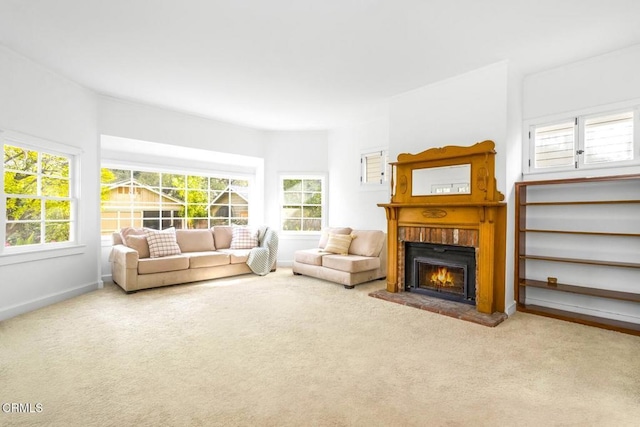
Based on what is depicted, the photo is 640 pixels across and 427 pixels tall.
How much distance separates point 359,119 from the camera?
593cm

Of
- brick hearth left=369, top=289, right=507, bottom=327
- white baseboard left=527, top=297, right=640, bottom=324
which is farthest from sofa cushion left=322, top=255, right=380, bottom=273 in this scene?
white baseboard left=527, top=297, right=640, bottom=324

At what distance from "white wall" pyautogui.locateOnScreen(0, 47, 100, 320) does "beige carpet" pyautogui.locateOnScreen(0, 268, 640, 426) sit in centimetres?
32

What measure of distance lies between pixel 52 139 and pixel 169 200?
95.8 inches

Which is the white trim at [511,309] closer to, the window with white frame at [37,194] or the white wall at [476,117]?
the white wall at [476,117]

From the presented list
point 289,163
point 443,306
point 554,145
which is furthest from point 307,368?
point 289,163

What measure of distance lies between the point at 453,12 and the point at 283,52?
1.69 m

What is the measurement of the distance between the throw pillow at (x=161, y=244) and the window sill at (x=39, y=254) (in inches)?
33.9

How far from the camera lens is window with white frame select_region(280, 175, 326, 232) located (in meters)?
6.93

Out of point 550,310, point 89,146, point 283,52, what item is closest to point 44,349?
point 89,146

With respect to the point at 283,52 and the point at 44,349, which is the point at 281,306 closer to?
the point at 44,349

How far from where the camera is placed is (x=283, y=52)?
3473 mm

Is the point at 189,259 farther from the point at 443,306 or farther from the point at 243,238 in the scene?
the point at 443,306

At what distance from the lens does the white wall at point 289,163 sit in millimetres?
6828

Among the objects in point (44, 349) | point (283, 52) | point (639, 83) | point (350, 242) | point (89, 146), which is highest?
point (283, 52)
